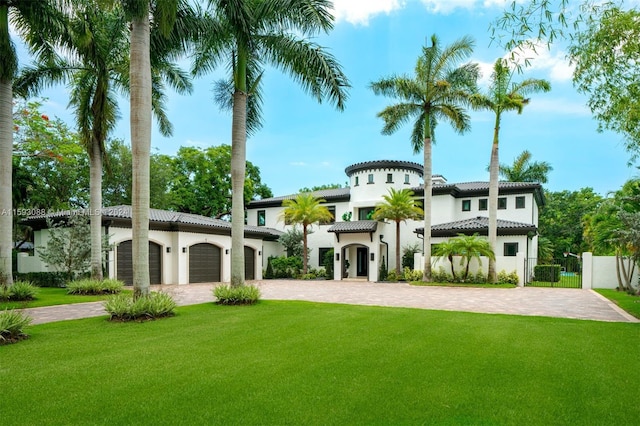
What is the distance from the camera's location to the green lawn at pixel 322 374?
166 inches

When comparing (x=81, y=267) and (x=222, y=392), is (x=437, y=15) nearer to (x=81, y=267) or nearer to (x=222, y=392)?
(x=222, y=392)

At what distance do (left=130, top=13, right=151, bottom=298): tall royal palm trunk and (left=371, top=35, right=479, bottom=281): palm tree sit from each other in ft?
50.7

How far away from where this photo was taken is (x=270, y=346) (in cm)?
701

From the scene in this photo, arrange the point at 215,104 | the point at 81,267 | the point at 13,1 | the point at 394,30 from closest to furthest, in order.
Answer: the point at 394,30 → the point at 13,1 → the point at 215,104 → the point at 81,267

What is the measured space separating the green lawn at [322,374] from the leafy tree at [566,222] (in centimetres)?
3595

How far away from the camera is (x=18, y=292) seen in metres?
12.8

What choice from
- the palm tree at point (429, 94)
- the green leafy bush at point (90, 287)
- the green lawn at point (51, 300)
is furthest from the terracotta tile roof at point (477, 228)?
the green lawn at point (51, 300)

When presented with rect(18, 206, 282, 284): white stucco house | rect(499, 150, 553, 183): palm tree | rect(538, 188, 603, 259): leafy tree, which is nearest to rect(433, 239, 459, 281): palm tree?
rect(18, 206, 282, 284): white stucco house

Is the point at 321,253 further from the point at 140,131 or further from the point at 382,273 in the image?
the point at 140,131

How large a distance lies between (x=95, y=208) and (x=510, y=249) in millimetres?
21989

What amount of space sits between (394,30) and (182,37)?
21.8 feet

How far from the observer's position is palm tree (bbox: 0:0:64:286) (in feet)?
39.8

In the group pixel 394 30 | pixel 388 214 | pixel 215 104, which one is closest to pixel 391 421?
pixel 394 30

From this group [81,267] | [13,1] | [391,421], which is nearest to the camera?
[391,421]
